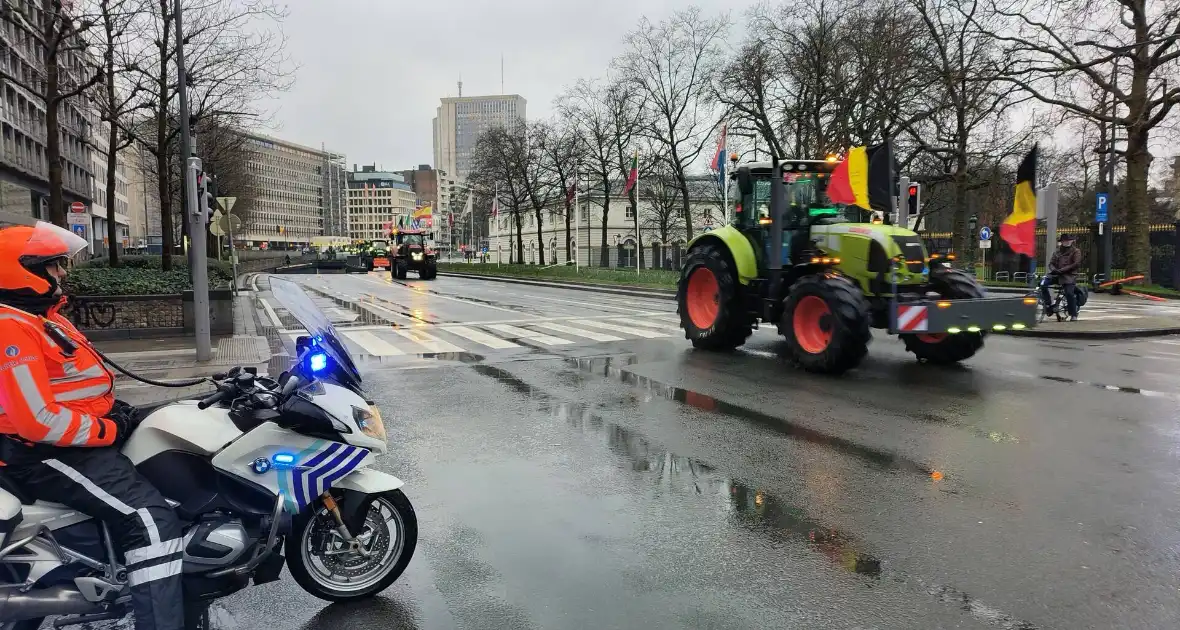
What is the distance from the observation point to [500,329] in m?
15.5

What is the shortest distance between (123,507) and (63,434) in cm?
37

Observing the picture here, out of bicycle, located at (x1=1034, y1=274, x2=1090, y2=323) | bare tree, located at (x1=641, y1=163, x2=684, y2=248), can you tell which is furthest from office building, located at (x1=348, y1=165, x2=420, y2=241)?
bicycle, located at (x1=1034, y1=274, x2=1090, y2=323)

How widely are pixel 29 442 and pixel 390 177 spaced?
185638 millimetres

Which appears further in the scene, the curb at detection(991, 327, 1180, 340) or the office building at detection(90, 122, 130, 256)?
the office building at detection(90, 122, 130, 256)

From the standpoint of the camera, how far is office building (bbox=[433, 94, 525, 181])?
158750 millimetres

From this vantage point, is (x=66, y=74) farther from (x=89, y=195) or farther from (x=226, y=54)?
(x=89, y=195)

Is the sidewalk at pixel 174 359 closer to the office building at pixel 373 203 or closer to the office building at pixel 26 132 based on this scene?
the office building at pixel 26 132

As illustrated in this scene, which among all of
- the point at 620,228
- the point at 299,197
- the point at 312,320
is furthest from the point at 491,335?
the point at 299,197

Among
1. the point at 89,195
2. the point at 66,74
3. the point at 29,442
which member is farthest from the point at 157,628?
the point at 89,195

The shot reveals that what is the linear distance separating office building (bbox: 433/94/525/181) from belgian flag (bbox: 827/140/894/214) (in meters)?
150

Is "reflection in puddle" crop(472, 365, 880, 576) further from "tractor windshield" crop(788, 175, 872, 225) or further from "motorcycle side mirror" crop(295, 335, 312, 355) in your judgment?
"tractor windshield" crop(788, 175, 872, 225)

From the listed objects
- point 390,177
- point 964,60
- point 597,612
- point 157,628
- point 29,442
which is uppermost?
point 390,177

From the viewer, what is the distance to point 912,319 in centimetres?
890

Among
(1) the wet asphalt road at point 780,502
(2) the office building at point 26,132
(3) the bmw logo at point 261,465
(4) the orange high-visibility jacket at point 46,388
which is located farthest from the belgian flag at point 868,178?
(2) the office building at point 26,132
